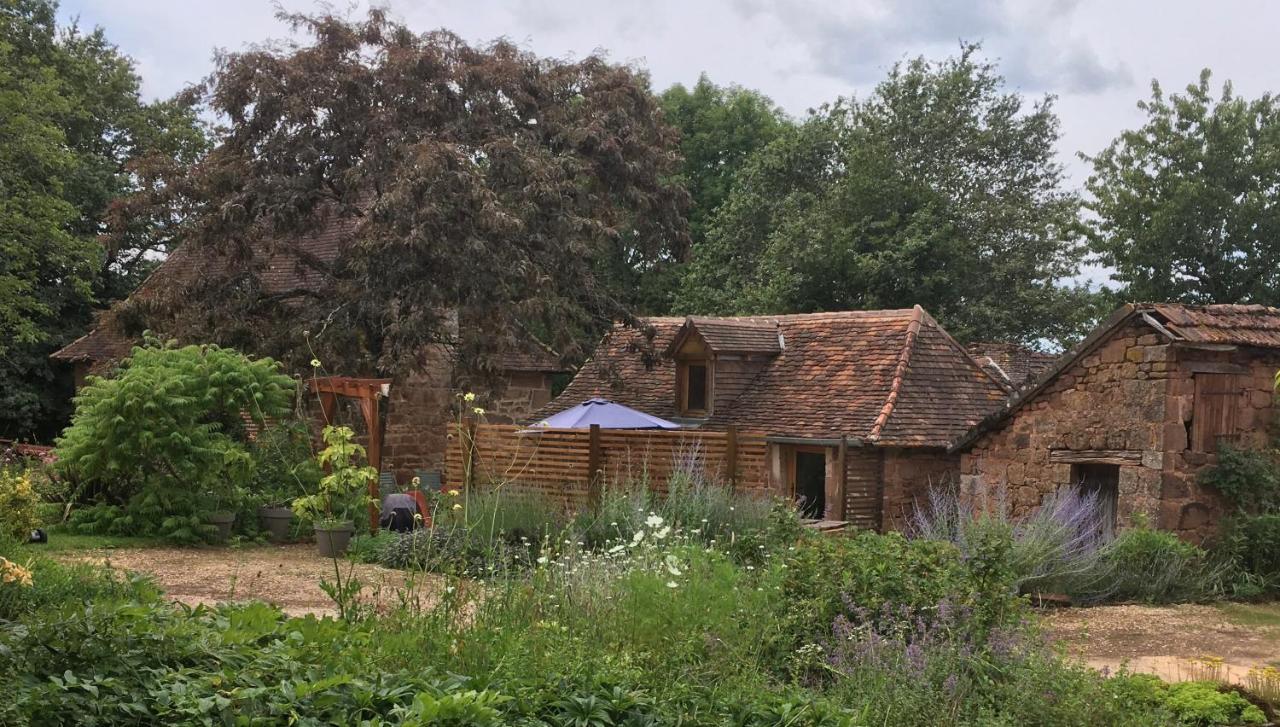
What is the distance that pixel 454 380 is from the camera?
20.5 metres

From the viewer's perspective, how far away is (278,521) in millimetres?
15406

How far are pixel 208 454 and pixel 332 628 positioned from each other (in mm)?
9078

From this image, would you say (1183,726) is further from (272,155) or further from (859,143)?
(859,143)

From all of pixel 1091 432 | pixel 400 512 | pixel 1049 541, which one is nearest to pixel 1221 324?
pixel 1091 432

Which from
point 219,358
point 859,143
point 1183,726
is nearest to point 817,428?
point 219,358

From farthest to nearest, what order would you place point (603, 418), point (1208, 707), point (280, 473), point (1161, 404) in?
point (603, 418), point (280, 473), point (1161, 404), point (1208, 707)

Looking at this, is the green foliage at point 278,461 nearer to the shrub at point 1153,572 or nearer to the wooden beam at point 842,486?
the wooden beam at point 842,486

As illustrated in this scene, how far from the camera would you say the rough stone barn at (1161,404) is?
13648 millimetres

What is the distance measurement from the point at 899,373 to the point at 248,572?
1069 cm

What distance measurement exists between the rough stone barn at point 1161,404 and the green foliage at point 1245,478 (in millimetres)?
145

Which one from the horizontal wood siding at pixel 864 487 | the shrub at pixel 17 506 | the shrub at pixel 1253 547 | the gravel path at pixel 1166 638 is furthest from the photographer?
the horizontal wood siding at pixel 864 487

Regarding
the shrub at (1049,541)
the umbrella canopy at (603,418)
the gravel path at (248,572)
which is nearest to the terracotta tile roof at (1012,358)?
the umbrella canopy at (603,418)

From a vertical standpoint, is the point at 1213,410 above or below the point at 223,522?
above

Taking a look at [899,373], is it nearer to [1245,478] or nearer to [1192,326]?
[1192,326]
